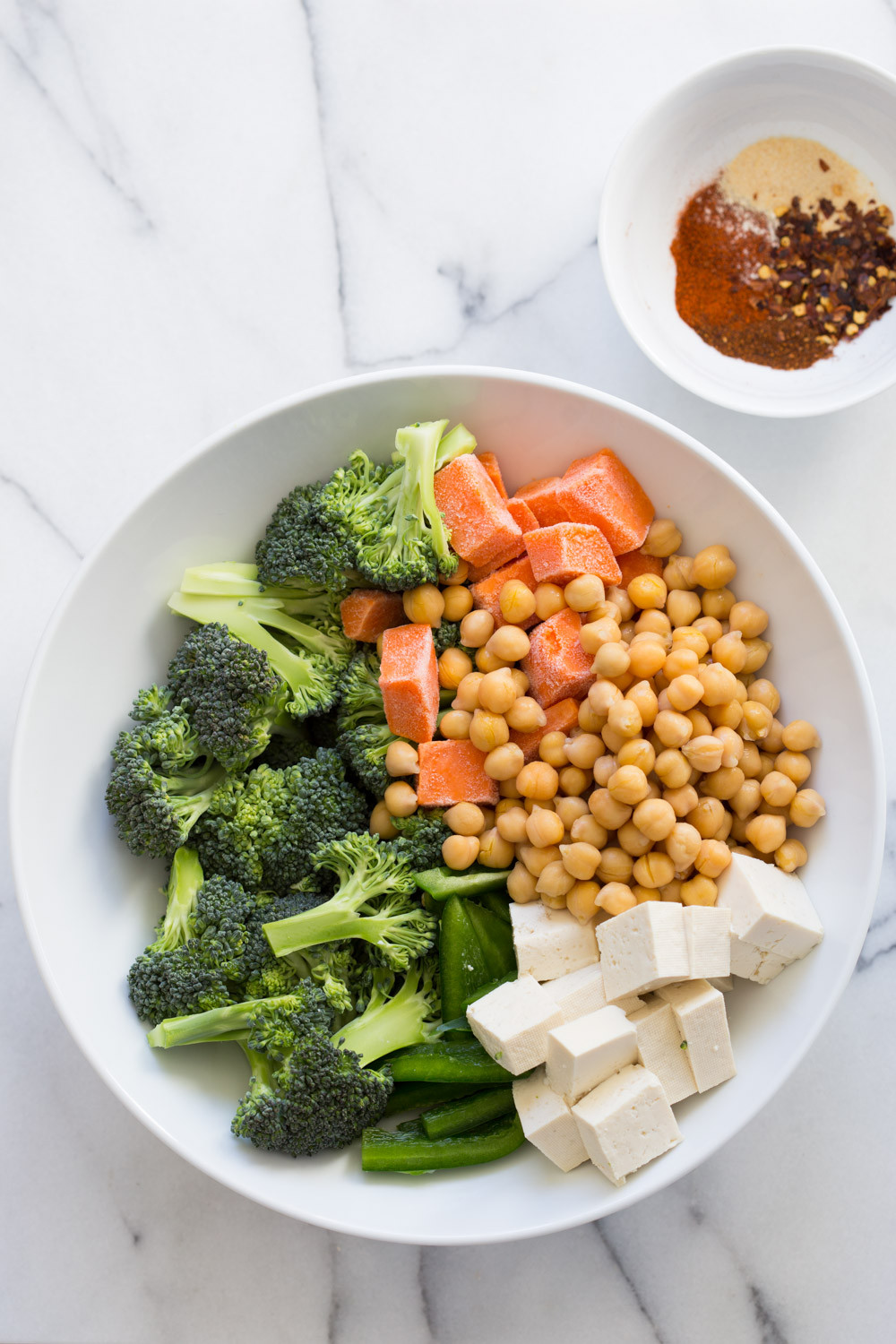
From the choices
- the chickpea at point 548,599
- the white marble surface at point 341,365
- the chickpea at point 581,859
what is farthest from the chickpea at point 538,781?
the white marble surface at point 341,365

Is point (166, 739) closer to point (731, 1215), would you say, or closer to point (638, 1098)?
point (638, 1098)

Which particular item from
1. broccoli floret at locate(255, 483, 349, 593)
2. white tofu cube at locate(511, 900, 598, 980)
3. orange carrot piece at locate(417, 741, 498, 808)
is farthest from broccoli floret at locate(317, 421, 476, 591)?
white tofu cube at locate(511, 900, 598, 980)

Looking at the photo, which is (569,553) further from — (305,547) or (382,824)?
(382,824)

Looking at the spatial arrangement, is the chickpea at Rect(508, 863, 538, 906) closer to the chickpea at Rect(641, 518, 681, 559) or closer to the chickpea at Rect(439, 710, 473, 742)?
the chickpea at Rect(439, 710, 473, 742)

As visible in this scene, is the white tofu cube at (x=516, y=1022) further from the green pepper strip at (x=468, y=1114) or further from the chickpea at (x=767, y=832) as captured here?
the chickpea at (x=767, y=832)

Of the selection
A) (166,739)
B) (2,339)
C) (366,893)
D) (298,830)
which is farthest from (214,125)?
(366,893)

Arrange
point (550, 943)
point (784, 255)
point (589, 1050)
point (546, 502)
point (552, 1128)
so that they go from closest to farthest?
point (589, 1050) → point (552, 1128) → point (550, 943) → point (546, 502) → point (784, 255)

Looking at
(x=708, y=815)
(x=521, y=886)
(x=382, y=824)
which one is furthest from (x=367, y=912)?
(x=708, y=815)
